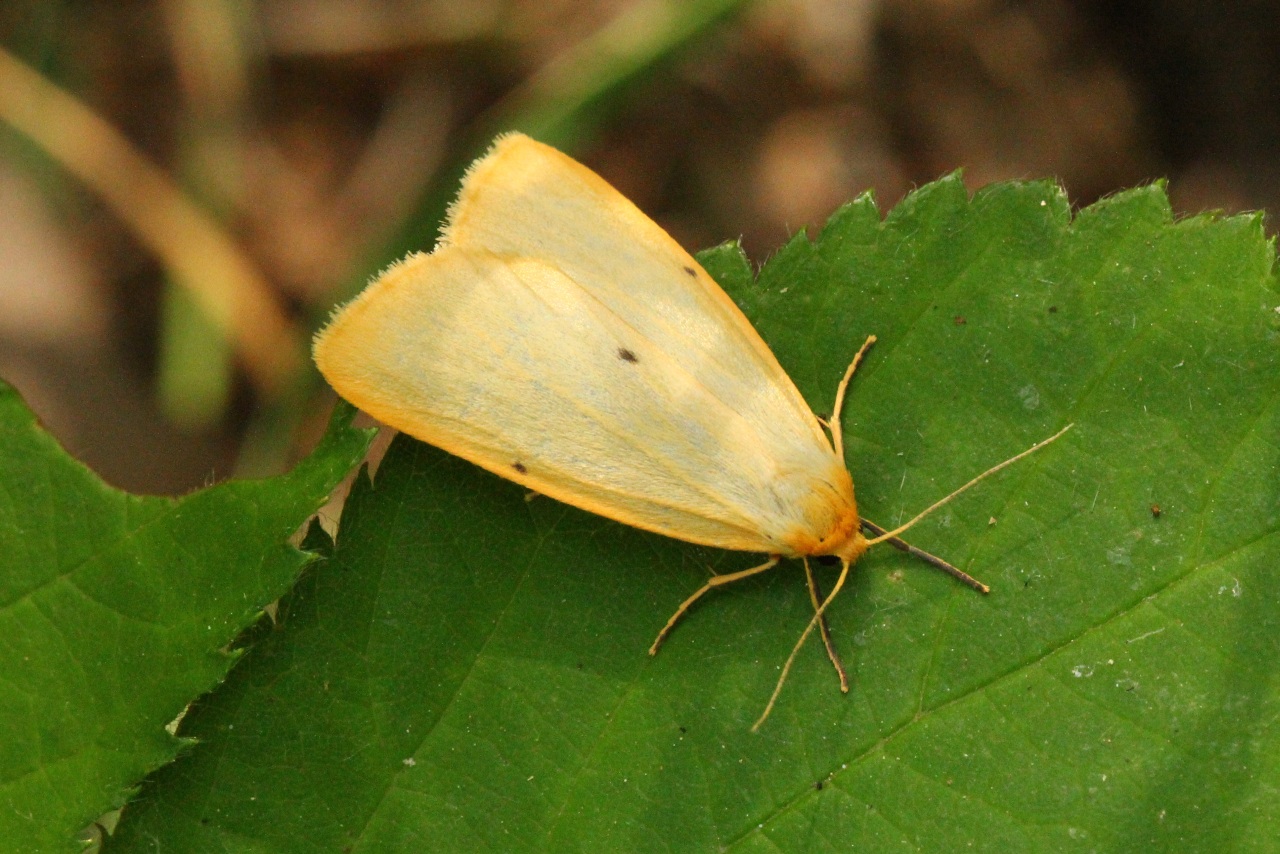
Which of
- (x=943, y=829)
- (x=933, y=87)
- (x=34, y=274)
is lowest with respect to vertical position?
(x=943, y=829)

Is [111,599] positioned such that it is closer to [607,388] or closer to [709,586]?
[607,388]

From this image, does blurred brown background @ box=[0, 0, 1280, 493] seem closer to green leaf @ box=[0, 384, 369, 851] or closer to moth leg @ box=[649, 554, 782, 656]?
green leaf @ box=[0, 384, 369, 851]

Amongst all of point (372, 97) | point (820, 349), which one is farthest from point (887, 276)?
point (372, 97)

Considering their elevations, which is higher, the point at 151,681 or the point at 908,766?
the point at 151,681

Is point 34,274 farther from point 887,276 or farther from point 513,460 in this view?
point 887,276

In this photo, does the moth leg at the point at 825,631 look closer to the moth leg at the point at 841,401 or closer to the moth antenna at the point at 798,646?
the moth antenna at the point at 798,646

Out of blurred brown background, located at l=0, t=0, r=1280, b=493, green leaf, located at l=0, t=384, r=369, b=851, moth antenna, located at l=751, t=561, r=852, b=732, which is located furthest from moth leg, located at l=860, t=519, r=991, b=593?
blurred brown background, located at l=0, t=0, r=1280, b=493

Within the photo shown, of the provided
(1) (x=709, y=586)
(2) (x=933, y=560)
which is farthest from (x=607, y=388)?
(2) (x=933, y=560)

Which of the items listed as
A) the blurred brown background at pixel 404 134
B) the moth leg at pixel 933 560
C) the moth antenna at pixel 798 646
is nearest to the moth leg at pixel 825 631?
the moth antenna at pixel 798 646
